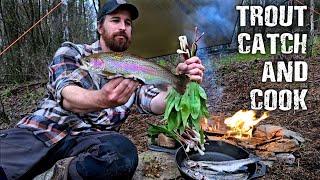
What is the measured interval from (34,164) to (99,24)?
1225 mm

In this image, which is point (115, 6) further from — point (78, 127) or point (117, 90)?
point (117, 90)

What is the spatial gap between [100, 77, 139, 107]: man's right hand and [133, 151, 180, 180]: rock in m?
1.12

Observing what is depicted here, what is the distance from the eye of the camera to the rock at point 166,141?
3.55 meters

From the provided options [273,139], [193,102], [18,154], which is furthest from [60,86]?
[273,139]

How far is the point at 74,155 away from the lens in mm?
2852

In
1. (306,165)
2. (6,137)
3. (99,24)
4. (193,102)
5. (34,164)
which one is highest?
(99,24)

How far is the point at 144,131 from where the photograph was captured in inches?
205

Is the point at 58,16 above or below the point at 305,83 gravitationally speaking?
above

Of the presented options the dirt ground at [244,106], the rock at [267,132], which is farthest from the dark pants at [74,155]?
the rock at [267,132]

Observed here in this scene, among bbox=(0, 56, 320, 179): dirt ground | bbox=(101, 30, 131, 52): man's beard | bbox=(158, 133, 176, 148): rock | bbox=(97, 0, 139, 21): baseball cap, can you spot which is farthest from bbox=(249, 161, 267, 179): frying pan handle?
bbox=(97, 0, 139, 21): baseball cap

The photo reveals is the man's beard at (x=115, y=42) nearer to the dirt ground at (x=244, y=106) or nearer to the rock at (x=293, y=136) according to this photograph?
the dirt ground at (x=244, y=106)

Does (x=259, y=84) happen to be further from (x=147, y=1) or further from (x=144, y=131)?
(x=144, y=131)

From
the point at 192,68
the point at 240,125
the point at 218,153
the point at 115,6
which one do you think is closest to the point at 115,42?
the point at 115,6

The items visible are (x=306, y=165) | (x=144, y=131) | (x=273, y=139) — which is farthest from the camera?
(x=144, y=131)
